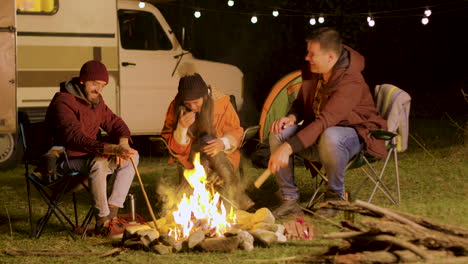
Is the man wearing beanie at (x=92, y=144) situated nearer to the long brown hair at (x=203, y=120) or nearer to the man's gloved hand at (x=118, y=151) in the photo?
the man's gloved hand at (x=118, y=151)

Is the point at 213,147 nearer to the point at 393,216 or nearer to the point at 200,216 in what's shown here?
the point at 200,216

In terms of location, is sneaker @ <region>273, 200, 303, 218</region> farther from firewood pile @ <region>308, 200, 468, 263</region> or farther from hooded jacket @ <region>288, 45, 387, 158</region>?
firewood pile @ <region>308, 200, 468, 263</region>

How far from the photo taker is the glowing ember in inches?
176

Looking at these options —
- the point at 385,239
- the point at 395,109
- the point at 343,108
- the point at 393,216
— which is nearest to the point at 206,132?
the point at 343,108

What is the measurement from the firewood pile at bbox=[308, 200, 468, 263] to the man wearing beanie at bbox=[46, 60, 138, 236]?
1.49 metres

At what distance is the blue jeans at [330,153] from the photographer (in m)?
4.95

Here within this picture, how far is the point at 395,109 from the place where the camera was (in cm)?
551

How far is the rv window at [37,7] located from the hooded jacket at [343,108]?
383 cm

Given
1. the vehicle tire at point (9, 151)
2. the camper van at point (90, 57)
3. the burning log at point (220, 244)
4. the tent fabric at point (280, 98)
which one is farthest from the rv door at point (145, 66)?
the burning log at point (220, 244)

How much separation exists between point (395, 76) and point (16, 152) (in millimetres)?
11344

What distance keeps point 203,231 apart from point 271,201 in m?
1.63

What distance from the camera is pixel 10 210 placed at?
595 cm

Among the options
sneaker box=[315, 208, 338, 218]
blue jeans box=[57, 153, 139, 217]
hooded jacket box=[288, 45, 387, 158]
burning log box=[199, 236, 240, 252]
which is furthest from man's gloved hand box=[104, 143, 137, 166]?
sneaker box=[315, 208, 338, 218]

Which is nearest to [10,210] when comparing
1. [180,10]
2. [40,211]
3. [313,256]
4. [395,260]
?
[40,211]
